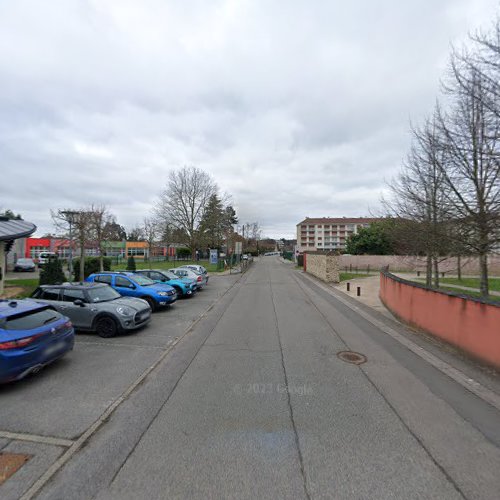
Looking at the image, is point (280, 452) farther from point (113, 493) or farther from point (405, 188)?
point (405, 188)

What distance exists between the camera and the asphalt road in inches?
99.5

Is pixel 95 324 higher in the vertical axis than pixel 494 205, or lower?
lower

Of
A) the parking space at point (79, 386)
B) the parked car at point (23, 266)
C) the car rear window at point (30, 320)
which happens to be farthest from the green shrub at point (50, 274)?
the parked car at point (23, 266)

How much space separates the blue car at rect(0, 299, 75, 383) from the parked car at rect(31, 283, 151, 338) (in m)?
1.71

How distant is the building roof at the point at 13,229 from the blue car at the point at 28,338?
9.84 meters

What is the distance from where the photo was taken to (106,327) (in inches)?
284

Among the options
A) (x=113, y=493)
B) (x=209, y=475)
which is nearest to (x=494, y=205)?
(x=209, y=475)

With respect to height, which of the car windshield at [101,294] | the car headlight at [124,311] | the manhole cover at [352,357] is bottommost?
the manhole cover at [352,357]

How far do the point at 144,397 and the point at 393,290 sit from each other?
9801mm

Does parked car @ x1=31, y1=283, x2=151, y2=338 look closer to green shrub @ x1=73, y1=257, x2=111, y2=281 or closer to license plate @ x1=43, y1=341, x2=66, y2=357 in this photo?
license plate @ x1=43, y1=341, x2=66, y2=357

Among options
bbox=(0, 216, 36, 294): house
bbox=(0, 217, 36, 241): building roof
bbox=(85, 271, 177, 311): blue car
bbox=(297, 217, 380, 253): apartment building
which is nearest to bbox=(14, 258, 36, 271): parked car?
bbox=(0, 216, 36, 294): house

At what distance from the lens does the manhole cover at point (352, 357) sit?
18.7 feet

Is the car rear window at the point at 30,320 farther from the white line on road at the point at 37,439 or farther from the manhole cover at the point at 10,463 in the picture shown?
the manhole cover at the point at 10,463

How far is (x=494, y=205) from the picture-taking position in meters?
6.76
